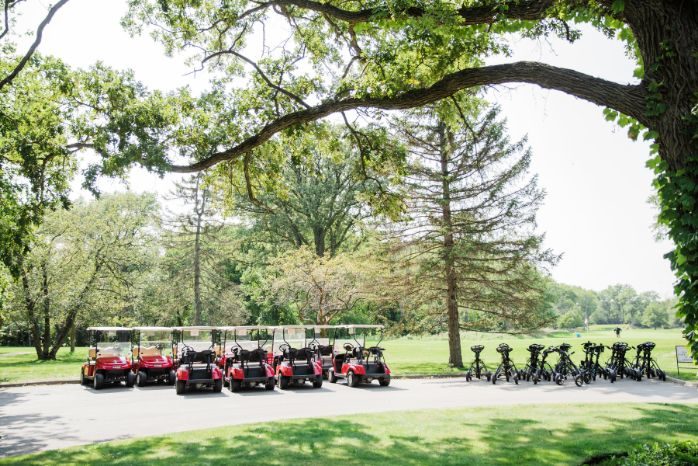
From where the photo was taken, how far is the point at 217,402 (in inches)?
484

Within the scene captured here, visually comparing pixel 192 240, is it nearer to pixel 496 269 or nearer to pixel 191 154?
pixel 496 269

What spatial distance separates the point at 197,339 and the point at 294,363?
3374mm

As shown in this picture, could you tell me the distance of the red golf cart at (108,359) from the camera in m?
15.3

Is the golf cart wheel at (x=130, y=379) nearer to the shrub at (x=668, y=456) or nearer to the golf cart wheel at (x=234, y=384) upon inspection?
the golf cart wheel at (x=234, y=384)

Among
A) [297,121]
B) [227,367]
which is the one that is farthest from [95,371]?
[297,121]

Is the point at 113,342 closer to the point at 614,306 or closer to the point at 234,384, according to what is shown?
the point at 234,384

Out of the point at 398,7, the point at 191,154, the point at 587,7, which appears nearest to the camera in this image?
the point at 587,7

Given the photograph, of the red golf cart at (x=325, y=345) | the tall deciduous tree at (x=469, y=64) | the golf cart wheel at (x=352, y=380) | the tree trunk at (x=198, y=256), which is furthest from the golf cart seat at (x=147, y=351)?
the tree trunk at (x=198, y=256)

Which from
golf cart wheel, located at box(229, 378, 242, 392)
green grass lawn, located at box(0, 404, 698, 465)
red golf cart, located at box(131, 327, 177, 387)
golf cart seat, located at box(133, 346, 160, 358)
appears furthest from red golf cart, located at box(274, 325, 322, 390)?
green grass lawn, located at box(0, 404, 698, 465)

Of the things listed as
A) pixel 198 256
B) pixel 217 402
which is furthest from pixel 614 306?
pixel 217 402

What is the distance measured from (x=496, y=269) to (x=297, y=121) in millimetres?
14025

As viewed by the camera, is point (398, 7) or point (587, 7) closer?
point (587, 7)

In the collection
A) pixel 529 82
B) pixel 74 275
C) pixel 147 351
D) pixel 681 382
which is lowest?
pixel 681 382

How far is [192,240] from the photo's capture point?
3709cm
